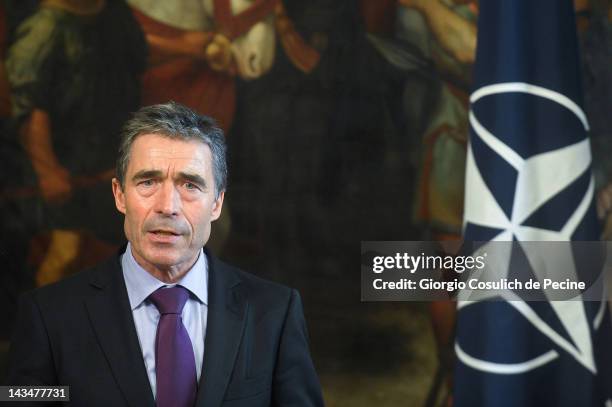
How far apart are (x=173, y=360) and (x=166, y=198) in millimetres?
534

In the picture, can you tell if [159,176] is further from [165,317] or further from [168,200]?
[165,317]

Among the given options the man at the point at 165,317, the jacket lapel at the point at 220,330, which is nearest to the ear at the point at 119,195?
the man at the point at 165,317

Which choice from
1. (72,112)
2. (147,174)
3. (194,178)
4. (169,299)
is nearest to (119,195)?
(147,174)

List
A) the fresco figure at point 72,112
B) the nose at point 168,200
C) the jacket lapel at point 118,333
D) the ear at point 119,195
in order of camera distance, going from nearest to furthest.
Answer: the jacket lapel at point 118,333, the nose at point 168,200, the ear at point 119,195, the fresco figure at point 72,112

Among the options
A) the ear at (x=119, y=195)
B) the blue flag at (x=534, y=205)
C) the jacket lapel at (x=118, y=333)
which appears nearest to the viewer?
the jacket lapel at (x=118, y=333)

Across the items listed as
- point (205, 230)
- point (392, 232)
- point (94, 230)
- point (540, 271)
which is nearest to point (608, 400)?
point (540, 271)

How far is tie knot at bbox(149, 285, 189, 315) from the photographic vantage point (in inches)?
103

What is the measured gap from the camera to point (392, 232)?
486 cm

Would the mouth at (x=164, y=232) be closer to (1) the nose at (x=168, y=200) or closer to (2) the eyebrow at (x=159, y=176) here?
(1) the nose at (x=168, y=200)

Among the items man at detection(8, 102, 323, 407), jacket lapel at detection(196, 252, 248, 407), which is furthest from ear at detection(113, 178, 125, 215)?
jacket lapel at detection(196, 252, 248, 407)

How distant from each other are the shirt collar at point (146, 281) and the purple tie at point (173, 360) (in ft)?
0.23

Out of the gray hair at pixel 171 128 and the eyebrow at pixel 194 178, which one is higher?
the gray hair at pixel 171 128

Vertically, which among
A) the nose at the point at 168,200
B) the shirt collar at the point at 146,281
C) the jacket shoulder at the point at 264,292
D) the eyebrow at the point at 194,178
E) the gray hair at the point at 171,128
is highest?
the gray hair at the point at 171,128

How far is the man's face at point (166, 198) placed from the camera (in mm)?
2576
